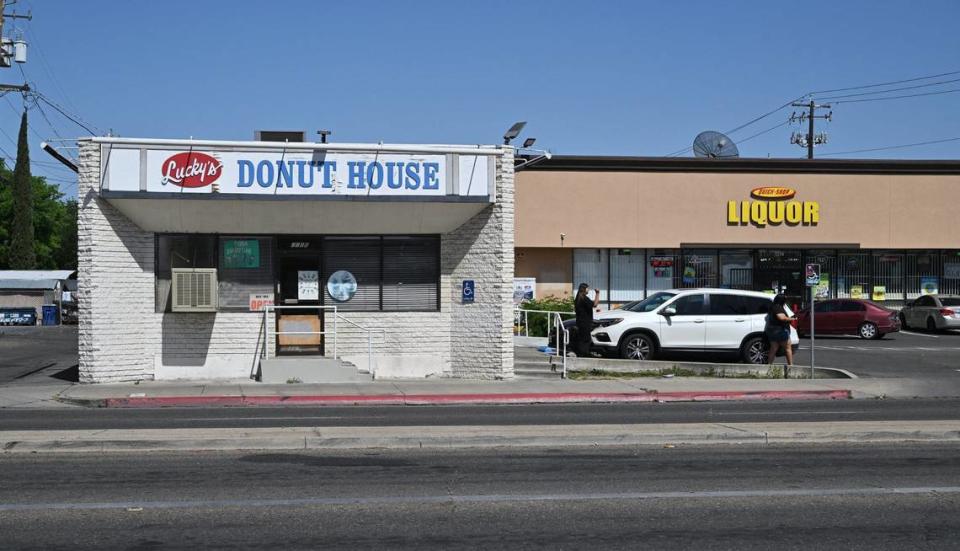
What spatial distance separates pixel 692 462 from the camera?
10.5 metres

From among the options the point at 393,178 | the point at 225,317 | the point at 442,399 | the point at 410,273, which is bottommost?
the point at 442,399

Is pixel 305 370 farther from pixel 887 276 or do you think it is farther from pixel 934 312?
pixel 887 276

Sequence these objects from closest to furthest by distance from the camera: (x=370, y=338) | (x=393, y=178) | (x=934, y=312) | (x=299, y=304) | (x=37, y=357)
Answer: (x=393, y=178), (x=370, y=338), (x=299, y=304), (x=37, y=357), (x=934, y=312)

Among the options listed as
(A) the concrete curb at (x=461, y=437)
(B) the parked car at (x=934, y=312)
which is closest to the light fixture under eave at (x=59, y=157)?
(A) the concrete curb at (x=461, y=437)

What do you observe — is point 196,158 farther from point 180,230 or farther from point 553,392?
point 553,392

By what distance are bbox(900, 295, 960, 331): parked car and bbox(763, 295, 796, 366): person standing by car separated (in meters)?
17.3

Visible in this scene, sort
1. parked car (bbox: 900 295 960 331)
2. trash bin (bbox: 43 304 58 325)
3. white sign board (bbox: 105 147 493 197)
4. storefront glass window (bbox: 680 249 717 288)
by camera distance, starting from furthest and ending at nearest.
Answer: trash bin (bbox: 43 304 58 325) → storefront glass window (bbox: 680 249 717 288) → parked car (bbox: 900 295 960 331) → white sign board (bbox: 105 147 493 197)

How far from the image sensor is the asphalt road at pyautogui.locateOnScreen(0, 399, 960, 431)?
1355 centimetres

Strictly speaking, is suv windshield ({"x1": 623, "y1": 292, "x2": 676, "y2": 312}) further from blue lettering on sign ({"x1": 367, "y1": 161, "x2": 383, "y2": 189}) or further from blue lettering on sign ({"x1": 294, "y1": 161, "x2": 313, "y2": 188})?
blue lettering on sign ({"x1": 294, "y1": 161, "x2": 313, "y2": 188})

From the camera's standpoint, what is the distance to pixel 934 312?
119 ft

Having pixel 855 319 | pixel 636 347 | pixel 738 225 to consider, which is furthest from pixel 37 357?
pixel 855 319

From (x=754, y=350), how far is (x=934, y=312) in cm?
1712

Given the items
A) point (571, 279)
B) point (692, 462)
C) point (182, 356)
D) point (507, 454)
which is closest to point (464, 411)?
point (507, 454)

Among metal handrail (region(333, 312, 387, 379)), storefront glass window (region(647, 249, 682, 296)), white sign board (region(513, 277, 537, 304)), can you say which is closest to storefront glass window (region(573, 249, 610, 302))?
storefront glass window (region(647, 249, 682, 296))
